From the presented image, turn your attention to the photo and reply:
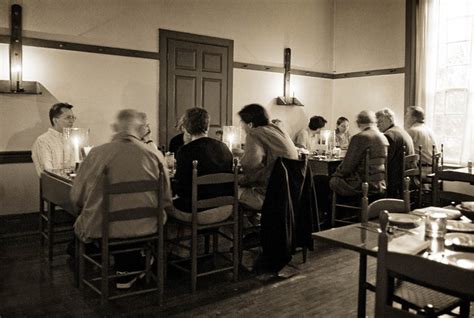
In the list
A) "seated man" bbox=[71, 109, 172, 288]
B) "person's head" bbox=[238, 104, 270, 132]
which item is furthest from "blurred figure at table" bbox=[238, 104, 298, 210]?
"seated man" bbox=[71, 109, 172, 288]

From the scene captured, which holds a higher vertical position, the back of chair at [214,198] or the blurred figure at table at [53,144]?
the blurred figure at table at [53,144]

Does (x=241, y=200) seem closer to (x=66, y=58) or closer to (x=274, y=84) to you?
(x=66, y=58)

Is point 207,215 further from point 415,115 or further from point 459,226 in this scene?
point 415,115

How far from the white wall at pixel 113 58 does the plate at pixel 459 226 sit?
4.20m

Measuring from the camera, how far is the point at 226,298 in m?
3.12

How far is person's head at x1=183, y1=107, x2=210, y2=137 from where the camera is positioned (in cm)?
335

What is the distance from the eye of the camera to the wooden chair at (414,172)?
5.06 metres

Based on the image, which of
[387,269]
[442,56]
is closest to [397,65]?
[442,56]

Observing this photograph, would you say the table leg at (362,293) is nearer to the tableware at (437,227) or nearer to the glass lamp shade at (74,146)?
the tableware at (437,227)

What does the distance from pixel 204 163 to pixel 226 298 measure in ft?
3.08

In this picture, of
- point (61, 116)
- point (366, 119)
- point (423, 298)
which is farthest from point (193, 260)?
point (366, 119)

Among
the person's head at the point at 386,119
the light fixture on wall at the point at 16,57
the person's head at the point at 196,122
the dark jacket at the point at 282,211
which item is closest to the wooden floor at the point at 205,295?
the dark jacket at the point at 282,211

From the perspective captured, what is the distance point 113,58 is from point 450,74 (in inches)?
182

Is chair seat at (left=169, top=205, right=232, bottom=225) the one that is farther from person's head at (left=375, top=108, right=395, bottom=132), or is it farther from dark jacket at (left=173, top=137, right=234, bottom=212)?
person's head at (left=375, top=108, right=395, bottom=132)
